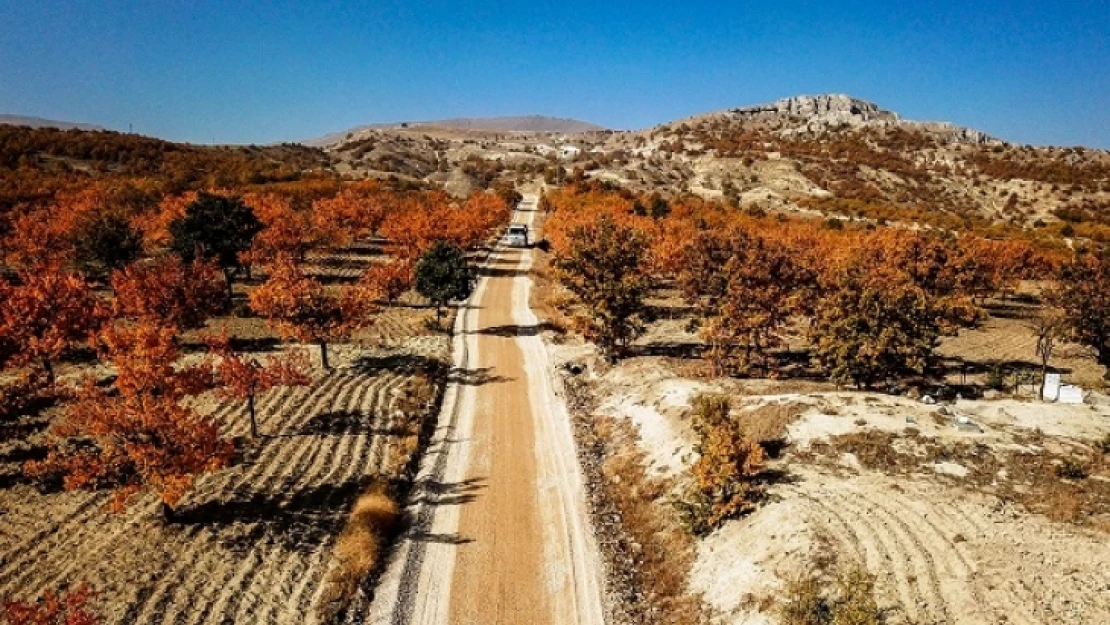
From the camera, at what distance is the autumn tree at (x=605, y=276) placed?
→ 4528cm

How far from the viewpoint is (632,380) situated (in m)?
42.8

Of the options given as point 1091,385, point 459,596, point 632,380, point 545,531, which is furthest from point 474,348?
point 1091,385

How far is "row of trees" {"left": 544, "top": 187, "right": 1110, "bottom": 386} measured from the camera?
111 ft

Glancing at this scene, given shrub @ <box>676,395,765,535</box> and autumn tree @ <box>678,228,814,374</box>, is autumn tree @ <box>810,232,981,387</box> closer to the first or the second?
autumn tree @ <box>678,228,814,374</box>

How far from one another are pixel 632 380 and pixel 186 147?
621 feet

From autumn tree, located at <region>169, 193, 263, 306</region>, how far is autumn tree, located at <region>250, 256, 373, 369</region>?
24.4 meters

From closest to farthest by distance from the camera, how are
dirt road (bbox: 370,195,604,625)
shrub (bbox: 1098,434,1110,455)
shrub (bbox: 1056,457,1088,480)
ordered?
1. dirt road (bbox: 370,195,604,625)
2. shrub (bbox: 1056,457,1088,480)
3. shrub (bbox: 1098,434,1110,455)

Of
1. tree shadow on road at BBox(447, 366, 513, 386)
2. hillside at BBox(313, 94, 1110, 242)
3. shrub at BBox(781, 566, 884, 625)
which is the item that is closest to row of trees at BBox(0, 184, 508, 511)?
tree shadow on road at BBox(447, 366, 513, 386)

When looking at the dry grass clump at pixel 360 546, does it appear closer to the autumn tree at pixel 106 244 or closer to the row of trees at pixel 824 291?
the row of trees at pixel 824 291

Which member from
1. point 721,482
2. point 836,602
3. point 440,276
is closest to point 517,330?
point 440,276

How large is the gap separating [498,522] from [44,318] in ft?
111

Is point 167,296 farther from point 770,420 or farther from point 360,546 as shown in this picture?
point 770,420

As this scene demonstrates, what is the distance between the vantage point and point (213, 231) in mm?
67125

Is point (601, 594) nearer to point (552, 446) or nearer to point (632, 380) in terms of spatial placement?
point (552, 446)
